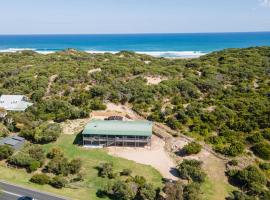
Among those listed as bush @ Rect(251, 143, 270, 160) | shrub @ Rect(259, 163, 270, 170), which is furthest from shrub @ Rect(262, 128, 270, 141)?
shrub @ Rect(259, 163, 270, 170)

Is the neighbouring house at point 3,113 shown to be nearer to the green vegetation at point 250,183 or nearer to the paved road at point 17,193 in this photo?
the paved road at point 17,193

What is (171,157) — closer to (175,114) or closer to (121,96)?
(175,114)

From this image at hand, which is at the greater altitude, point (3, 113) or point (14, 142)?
point (3, 113)

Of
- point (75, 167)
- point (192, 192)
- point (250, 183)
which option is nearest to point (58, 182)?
point (75, 167)

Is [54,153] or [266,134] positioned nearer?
[54,153]

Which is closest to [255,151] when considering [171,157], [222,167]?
[222,167]

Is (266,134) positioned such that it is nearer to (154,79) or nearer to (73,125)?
(73,125)

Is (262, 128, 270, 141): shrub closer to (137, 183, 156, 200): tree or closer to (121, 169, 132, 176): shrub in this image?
(137, 183, 156, 200): tree
